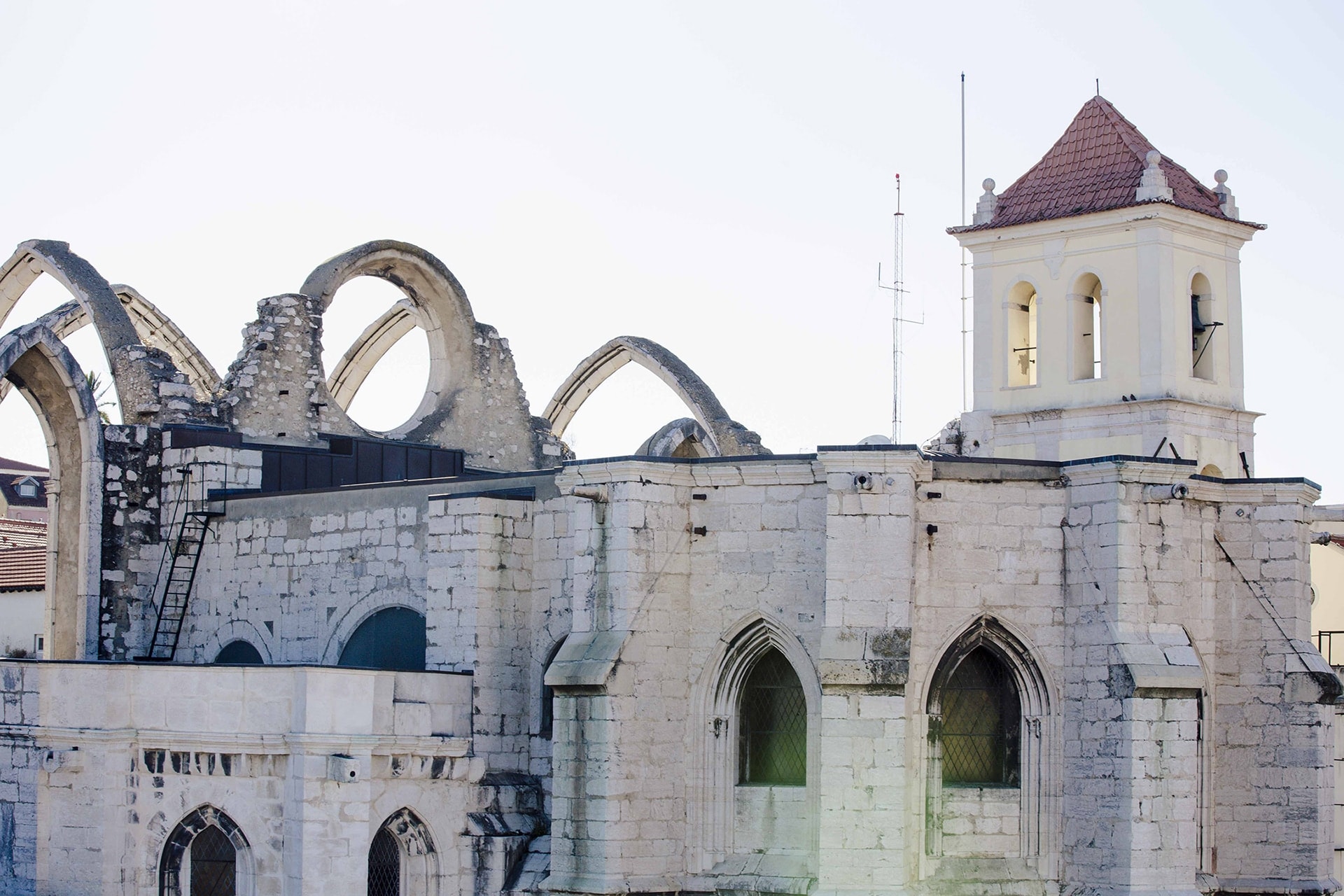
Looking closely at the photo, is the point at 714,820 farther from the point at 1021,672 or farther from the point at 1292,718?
the point at 1292,718

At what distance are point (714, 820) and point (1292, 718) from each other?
6.39m

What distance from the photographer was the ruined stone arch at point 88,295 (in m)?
31.1

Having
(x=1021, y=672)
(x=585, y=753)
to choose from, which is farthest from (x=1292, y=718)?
(x=585, y=753)

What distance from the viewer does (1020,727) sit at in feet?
79.9

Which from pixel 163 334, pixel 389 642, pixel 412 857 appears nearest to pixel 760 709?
pixel 412 857

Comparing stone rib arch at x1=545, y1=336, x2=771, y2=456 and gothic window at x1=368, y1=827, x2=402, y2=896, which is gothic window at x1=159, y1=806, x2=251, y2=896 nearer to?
gothic window at x1=368, y1=827, x2=402, y2=896

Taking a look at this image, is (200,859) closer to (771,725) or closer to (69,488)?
(771,725)

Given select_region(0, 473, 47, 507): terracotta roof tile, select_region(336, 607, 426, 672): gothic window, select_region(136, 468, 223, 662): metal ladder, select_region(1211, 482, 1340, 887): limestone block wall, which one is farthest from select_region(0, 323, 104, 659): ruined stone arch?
select_region(0, 473, 47, 507): terracotta roof tile

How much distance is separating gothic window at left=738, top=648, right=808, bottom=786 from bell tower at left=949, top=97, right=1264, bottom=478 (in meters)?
14.0

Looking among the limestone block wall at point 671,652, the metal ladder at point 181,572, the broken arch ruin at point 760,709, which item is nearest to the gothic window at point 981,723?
the broken arch ruin at point 760,709

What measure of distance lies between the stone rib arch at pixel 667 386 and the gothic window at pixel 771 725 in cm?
705

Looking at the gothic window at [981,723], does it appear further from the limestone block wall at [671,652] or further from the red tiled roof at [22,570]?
the red tiled roof at [22,570]

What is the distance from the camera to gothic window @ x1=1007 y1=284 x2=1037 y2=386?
3856cm

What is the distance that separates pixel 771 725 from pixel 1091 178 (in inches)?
656
